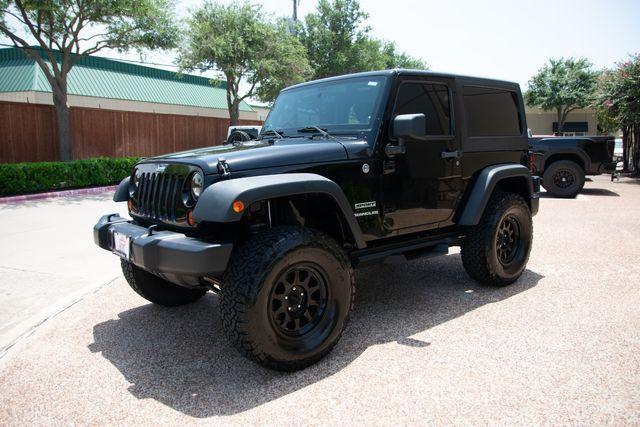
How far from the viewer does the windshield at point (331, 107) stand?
3853mm

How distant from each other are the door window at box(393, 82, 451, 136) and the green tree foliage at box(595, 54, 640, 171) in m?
15.0

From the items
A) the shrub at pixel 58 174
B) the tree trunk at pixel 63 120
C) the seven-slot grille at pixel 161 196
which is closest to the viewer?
the seven-slot grille at pixel 161 196

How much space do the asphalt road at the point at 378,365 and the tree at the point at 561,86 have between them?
138 feet

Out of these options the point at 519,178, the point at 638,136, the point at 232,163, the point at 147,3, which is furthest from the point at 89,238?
the point at 638,136

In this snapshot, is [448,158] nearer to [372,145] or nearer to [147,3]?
[372,145]

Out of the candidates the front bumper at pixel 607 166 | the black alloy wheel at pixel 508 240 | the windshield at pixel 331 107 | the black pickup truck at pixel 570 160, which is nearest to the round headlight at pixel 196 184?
the windshield at pixel 331 107

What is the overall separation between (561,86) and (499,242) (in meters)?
43.4

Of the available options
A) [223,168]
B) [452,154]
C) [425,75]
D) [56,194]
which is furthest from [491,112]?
[56,194]

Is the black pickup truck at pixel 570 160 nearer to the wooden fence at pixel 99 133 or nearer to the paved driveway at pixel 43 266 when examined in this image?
the paved driveway at pixel 43 266

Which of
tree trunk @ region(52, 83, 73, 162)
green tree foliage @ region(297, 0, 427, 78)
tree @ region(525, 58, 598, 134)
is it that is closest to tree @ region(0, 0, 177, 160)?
tree trunk @ region(52, 83, 73, 162)

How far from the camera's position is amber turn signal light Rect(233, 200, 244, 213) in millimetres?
2732

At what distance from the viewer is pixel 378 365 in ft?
10.5

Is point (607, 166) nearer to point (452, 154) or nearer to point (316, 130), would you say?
point (452, 154)

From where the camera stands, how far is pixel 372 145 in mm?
3662
